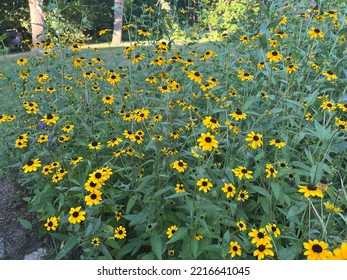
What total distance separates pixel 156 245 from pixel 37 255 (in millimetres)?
904

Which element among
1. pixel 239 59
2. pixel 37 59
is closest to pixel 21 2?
pixel 37 59

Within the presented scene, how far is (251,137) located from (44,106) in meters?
1.67

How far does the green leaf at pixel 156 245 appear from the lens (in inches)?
66.1

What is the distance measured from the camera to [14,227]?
2432 millimetres

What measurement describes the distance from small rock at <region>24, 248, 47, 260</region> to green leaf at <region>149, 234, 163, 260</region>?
85 cm

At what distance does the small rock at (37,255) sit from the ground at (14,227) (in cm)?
4

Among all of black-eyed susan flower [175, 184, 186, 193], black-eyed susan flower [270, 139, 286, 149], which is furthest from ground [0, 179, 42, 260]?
black-eyed susan flower [270, 139, 286, 149]

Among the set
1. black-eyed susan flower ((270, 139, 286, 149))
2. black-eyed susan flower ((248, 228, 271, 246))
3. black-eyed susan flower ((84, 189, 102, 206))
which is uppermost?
black-eyed susan flower ((270, 139, 286, 149))

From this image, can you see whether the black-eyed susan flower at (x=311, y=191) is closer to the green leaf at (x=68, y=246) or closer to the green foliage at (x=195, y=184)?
the green foliage at (x=195, y=184)

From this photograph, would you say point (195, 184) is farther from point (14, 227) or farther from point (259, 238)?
point (14, 227)

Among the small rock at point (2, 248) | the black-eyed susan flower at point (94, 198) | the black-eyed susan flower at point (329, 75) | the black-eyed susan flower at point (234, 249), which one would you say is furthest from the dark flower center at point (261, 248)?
the small rock at point (2, 248)

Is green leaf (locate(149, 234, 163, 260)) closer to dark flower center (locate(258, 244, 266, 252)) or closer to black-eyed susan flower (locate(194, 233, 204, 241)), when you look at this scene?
black-eyed susan flower (locate(194, 233, 204, 241))

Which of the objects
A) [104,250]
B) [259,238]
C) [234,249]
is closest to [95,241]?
[104,250]

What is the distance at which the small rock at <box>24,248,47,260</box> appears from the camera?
213 centimetres
